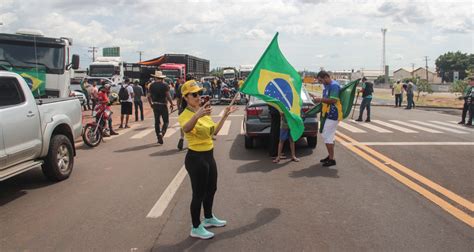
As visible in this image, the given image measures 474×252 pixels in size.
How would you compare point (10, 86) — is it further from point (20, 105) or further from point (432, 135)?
point (432, 135)

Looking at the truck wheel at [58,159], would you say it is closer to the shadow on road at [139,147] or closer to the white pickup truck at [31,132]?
the white pickup truck at [31,132]

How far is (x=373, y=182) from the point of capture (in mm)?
6699

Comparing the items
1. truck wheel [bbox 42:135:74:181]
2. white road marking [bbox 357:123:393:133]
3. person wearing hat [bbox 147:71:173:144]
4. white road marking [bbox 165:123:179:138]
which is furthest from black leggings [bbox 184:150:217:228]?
white road marking [bbox 357:123:393:133]

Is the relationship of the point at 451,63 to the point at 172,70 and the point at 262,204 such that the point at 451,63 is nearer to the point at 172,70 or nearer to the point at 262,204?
the point at 172,70

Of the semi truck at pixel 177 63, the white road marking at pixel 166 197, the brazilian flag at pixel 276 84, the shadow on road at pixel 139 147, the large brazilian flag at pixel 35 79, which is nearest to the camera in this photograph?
the white road marking at pixel 166 197

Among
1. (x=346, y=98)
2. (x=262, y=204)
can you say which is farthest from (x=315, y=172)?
(x=262, y=204)

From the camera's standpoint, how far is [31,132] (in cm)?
634

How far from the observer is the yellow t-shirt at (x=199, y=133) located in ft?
14.4

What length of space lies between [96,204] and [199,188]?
1962mm

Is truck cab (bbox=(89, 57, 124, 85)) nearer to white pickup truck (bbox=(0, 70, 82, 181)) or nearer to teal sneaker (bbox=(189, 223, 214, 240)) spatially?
white pickup truck (bbox=(0, 70, 82, 181))

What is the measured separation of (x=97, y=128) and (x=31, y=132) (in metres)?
4.85

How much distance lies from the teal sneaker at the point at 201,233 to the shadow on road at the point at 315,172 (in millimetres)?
3018

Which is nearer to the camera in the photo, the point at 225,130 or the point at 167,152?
→ the point at 167,152

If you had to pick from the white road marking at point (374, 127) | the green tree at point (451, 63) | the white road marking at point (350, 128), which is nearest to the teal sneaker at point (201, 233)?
the white road marking at point (350, 128)
